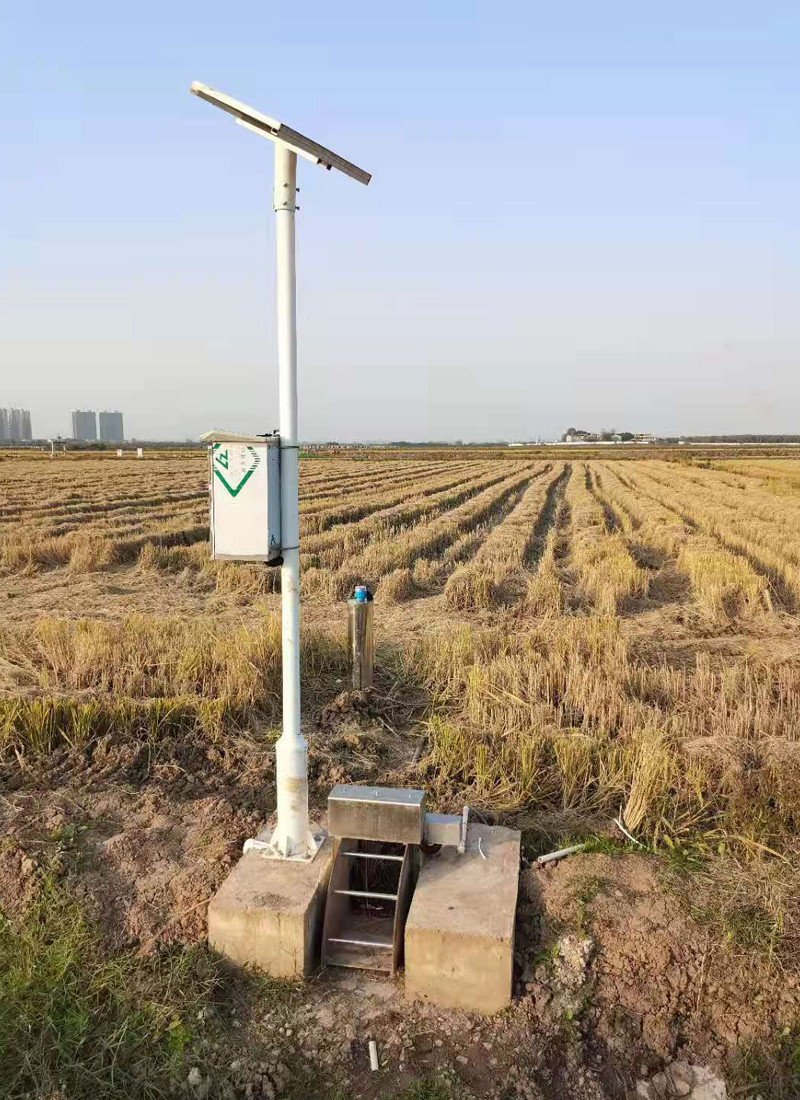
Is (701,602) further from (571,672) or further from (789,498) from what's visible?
(789,498)

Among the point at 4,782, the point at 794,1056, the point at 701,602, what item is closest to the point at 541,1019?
the point at 794,1056

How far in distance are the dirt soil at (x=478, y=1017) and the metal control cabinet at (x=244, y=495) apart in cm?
156

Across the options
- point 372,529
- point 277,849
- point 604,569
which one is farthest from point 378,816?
point 372,529

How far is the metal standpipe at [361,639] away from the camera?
234 inches

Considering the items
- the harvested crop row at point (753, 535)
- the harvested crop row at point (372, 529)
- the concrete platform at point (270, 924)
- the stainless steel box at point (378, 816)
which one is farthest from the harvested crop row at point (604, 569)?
the concrete platform at point (270, 924)

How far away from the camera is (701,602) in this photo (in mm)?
9383

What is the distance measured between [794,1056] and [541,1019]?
0.89 meters

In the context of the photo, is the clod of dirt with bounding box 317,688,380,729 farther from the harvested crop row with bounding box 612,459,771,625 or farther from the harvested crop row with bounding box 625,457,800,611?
the harvested crop row with bounding box 625,457,800,611

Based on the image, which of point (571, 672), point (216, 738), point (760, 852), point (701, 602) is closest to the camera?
point (760, 852)

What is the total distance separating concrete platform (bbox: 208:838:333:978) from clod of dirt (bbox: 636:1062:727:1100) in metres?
1.36

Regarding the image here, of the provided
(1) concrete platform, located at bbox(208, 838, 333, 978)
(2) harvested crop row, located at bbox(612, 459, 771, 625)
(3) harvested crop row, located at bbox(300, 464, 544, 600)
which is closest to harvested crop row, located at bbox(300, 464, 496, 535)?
(3) harvested crop row, located at bbox(300, 464, 544, 600)

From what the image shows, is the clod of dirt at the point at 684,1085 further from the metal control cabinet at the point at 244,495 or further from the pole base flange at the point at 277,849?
the metal control cabinet at the point at 244,495

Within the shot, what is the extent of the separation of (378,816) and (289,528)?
53.4 inches

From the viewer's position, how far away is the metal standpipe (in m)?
5.95
